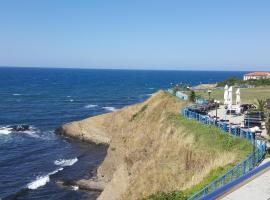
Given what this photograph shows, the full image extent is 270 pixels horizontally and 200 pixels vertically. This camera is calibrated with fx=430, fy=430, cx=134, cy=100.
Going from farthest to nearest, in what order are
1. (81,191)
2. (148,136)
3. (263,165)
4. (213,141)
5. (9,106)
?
1. (9,106)
2. (81,191)
3. (148,136)
4. (213,141)
5. (263,165)

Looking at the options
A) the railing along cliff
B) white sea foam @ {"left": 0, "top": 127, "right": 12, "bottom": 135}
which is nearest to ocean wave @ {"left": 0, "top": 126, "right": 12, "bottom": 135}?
white sea foam @ {"left": 0, "top": 127, "right": 12, "bottom": 135}

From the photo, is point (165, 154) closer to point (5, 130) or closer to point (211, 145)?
point (211, 145)

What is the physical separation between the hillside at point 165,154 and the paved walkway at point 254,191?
2.99 metres

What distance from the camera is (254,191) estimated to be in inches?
652

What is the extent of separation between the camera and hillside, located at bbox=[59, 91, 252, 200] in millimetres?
24125

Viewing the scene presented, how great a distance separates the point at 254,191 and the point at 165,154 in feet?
44.0

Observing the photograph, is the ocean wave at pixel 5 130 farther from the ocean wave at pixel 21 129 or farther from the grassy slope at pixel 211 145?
the grassy slope at pixel 211 145

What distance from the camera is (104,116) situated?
64.3 metres

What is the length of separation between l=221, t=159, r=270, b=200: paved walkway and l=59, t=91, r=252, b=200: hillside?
299 centimetres

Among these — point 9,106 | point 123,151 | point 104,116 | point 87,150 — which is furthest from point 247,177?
point 9,106

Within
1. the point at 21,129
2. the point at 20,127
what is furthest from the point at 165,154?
the point at 20,127

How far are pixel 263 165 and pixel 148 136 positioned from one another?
17.6 metres

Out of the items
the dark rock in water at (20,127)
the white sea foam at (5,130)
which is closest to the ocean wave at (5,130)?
the white sea foam at (5,130)

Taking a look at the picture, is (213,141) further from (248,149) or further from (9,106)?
(9,106)
